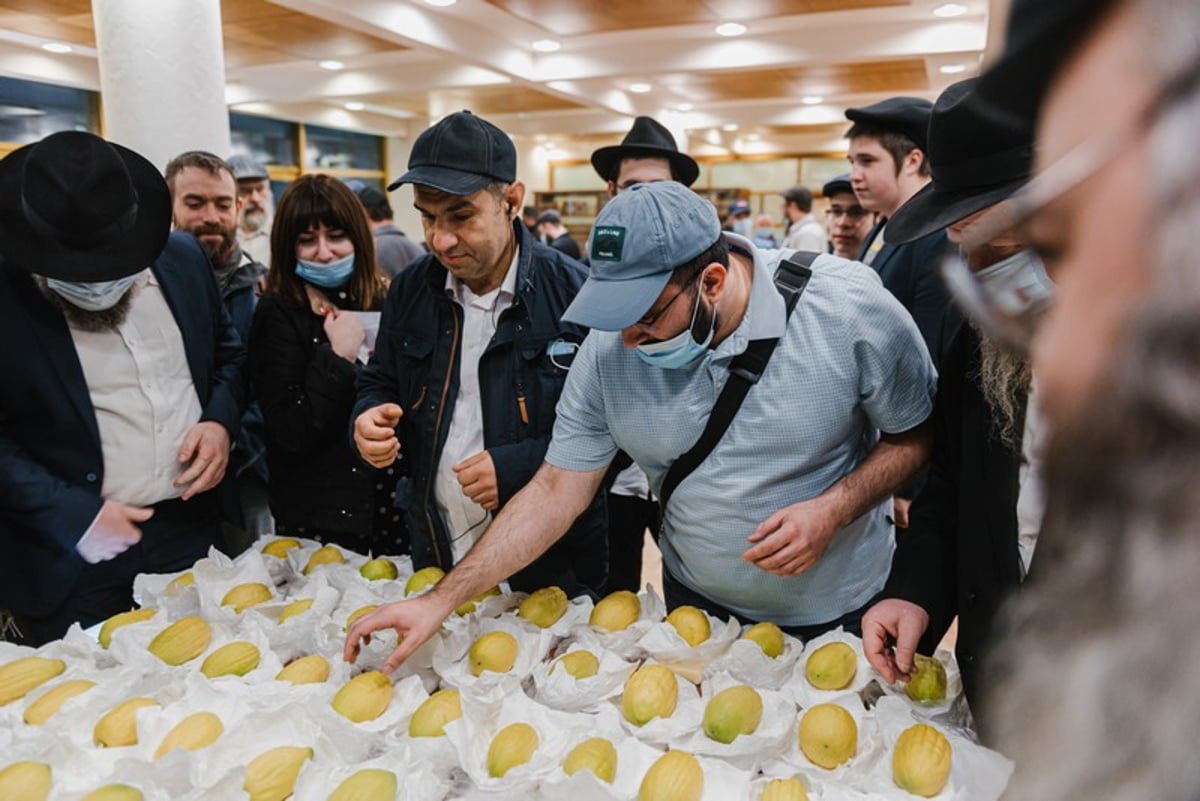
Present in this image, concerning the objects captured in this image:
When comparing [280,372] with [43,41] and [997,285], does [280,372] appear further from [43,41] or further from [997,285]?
[43,41]

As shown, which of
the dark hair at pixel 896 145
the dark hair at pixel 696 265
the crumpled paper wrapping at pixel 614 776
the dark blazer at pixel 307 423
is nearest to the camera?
the crumpled paper wrapping at pixel 614 776

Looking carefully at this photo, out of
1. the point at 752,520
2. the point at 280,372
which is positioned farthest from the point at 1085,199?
the point at 280,372

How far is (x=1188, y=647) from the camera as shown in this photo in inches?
12.4

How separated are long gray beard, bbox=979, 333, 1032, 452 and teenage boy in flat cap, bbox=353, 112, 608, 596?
979mm

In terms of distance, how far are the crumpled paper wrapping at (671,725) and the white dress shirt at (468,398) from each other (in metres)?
0.89

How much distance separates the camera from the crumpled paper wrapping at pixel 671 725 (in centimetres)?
121

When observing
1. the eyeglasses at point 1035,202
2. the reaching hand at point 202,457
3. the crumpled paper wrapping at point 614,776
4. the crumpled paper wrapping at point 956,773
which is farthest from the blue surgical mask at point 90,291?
the eyeglasses at point 1035,202

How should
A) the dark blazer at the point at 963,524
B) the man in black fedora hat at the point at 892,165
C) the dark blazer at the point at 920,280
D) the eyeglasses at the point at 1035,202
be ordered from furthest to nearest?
the man in black fedora hat at the point at 892,165
the dark blazer at the point at 920,280
the dark blazer at the point at 963,524
the eyeglasses at the point at 1035,202

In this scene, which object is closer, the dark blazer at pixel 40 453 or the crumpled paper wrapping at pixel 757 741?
the crumpled paper wrapping at pixel 757 741

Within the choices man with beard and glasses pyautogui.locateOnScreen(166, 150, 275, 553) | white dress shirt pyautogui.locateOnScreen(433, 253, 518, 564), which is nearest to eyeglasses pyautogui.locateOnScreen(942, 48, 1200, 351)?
white dress shirt pyautogui.locateOnScreen(433, 253, 518, 564)

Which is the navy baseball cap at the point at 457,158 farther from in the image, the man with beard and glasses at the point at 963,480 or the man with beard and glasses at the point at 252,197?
the man with beard and glasses at the point at 252,197

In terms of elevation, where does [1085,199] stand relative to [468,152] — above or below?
below

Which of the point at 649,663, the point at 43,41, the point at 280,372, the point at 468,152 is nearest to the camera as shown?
the point at 649,663

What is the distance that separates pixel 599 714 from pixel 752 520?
1.66ft
